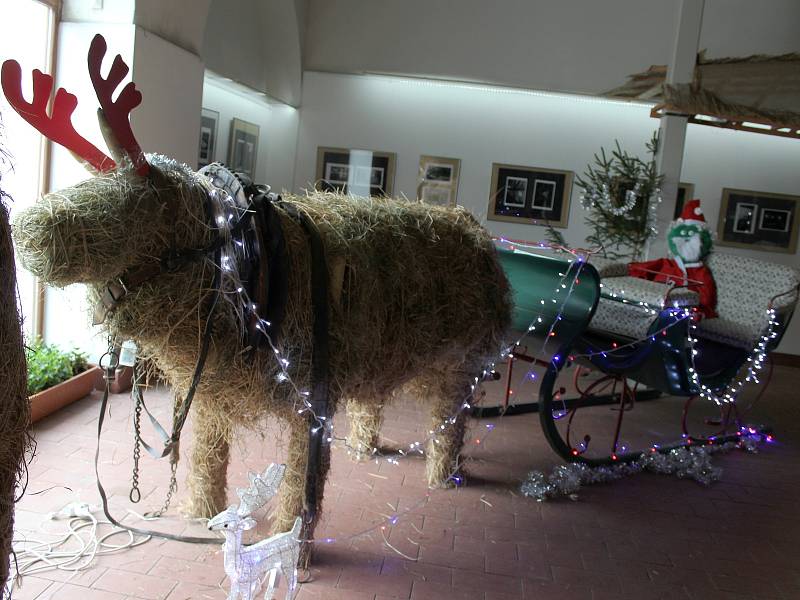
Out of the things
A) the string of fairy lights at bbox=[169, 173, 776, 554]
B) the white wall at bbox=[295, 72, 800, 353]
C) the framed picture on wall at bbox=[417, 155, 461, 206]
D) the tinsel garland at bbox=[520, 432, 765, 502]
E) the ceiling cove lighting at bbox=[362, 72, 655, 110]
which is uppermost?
the ceiling cove lighting at bbox=[362, 72, 655, 110]

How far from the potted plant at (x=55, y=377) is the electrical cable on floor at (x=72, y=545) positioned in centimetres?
134

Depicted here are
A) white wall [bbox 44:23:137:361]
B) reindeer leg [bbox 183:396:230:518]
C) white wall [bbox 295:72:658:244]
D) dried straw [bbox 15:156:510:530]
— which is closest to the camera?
dried straw [bbox 15:156:510:530]

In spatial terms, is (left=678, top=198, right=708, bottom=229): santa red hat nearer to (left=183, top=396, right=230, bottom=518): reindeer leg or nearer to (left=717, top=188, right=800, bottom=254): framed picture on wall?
(left=717, top=188, right=800, bottom=254): framed picture on wall

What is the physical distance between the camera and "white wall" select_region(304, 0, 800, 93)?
345 inches

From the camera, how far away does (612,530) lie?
4.09m

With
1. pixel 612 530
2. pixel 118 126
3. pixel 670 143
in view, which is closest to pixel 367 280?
pixel 118 126

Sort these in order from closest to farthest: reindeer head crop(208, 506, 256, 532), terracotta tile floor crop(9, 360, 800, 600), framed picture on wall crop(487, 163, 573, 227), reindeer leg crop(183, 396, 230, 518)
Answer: reindeer head crop(208, 506, 256, 532), terracotta tile floor crop(9, 360, 800, 600), reindeer leg crop(183, 396, 230, 518), framed picture on wall crop(487, 163, 573, 227)

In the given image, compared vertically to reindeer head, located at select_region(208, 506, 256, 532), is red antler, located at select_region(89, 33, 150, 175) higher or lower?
higher

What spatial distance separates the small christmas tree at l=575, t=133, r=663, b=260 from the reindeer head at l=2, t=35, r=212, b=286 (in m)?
5.10

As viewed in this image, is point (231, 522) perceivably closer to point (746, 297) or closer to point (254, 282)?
point (254, 282)

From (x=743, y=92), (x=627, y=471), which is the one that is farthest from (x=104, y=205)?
(x=743, y=92)

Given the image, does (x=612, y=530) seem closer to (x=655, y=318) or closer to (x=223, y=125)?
(x=655, y=318)

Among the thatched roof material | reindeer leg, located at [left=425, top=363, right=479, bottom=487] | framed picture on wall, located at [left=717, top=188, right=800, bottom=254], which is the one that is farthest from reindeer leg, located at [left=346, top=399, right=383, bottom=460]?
framed picture on wall, located at [left=717, top=188, right=800, bottom=254]

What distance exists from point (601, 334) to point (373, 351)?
224 centimetres
